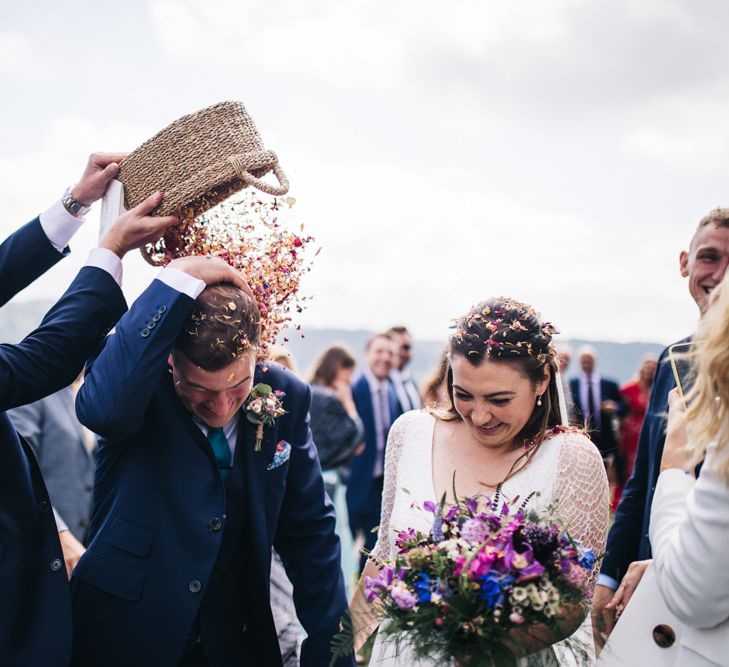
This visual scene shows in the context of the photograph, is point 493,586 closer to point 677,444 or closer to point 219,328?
point 677,444

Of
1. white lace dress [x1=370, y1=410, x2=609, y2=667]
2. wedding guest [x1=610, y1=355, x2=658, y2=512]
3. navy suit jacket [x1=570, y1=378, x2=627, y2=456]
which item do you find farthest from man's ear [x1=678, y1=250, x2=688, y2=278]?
wedding guest [x1=610, y1=355, x2=658, y2=512]

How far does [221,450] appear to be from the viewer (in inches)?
112

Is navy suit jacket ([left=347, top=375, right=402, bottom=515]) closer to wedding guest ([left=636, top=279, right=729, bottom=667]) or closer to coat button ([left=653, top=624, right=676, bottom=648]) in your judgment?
coat button ([left=653, top=624, right=676, bottom=648])

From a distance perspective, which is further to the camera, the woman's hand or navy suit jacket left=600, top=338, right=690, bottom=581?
navy suit jacket left=600, top=338, right=690, bottom=581

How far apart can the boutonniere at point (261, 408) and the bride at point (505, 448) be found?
54 cm

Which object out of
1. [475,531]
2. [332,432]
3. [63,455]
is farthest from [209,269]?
[332,432]

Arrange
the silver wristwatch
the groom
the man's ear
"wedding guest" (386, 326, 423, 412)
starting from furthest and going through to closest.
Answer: "wedding guest" (386, 326, 423, 412)
the man's ear
the silver wristwatch
the groom

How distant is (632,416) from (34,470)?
10323 mm

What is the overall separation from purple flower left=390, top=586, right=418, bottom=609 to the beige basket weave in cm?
130

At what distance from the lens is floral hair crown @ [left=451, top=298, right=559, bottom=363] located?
286cm

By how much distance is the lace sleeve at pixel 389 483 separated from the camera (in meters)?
3.09

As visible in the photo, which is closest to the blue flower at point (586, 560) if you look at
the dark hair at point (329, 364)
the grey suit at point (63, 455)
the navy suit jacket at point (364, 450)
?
the grey suit at point (63, 455)

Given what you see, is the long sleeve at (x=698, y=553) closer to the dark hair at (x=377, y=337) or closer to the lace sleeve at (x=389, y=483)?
the lace sleeve at (x=389, y=483)

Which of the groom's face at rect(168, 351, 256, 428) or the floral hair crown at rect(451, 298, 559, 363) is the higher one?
the floral hair crown at rect(451, 298, 559, 363)
